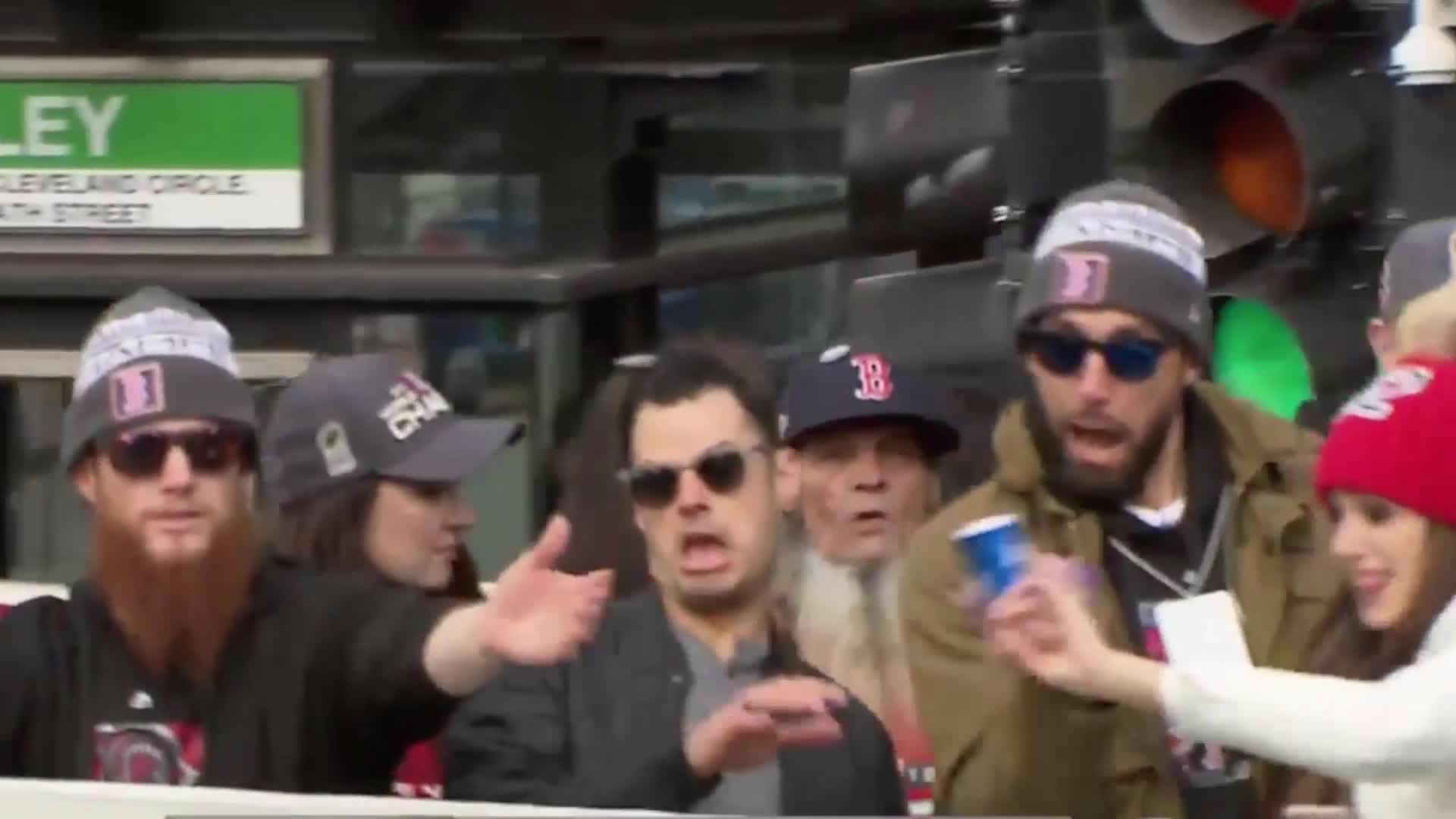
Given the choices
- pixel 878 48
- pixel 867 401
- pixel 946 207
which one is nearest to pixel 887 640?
pixel 867 401

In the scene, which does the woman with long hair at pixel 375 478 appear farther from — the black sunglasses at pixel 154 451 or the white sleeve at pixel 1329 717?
the white sleeve at pixel 1329 717

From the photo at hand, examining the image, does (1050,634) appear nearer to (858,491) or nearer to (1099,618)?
(1099,618)

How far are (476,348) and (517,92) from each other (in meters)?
0.74

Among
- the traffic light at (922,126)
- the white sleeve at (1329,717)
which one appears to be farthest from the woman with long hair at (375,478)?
the white sleeve at (1329,717)

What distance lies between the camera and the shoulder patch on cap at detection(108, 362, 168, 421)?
4.15 m

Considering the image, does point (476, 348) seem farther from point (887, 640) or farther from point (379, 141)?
point (887, 640)

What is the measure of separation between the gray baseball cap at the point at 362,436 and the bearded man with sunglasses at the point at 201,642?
21.2 inches

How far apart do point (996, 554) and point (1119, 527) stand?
2.23 ft

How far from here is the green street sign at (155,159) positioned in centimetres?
796

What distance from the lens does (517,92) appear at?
8.13 m

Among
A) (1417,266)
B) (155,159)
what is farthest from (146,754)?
(155,159)

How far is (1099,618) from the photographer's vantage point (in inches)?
159

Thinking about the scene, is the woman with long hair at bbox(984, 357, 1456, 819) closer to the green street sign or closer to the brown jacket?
the brown jacket

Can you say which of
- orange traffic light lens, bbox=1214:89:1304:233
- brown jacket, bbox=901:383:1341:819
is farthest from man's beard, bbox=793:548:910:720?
orange traffic light lens, bbox=1214:89:1304:233
